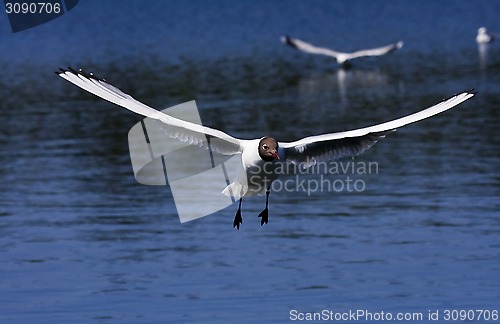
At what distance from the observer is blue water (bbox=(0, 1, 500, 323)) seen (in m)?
18.4

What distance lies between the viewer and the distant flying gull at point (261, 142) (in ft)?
46.1

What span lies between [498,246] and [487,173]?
6.04 meters

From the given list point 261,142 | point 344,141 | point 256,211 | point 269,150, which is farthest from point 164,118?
point 256,211

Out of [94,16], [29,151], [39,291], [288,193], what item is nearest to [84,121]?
[29,151]

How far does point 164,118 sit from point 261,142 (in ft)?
4.09

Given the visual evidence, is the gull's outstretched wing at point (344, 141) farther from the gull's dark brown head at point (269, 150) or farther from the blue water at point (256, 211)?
the blue water at point (256, 211)

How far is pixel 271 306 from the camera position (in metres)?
17.8

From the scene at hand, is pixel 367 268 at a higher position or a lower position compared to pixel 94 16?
lower

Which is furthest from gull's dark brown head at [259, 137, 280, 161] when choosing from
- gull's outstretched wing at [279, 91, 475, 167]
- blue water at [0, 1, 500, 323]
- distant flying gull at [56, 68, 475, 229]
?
blue water at [0, 1, 500, 323]

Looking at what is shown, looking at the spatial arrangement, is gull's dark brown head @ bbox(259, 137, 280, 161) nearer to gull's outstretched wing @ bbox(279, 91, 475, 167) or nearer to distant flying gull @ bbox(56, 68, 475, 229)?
distant flying gull @ bbox(56, 68, 475, 229)

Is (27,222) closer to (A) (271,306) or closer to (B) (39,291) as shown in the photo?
(B) (39,291)

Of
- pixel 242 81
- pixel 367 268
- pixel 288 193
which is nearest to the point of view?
pixel 367 268

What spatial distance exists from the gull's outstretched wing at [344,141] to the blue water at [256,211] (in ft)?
10.0

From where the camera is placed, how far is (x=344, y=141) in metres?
15.1
